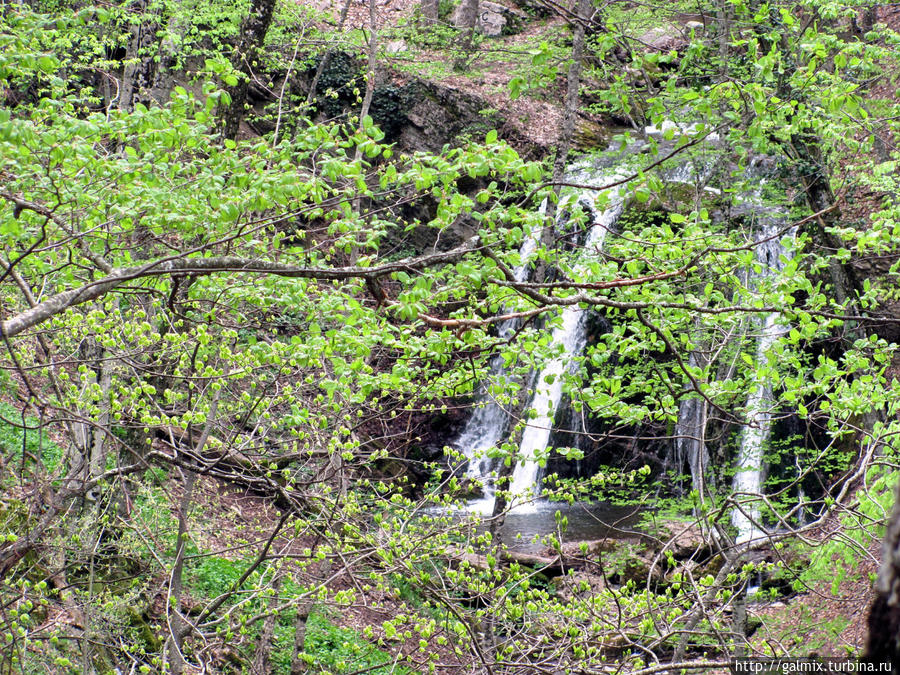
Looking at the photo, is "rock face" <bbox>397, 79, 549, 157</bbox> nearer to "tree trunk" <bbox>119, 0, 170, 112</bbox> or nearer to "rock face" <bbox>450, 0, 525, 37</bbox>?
"rock face" <bbox>450, 0, 525, 37</bbox>

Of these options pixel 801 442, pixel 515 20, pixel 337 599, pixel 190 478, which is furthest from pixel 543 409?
pixel 515 20

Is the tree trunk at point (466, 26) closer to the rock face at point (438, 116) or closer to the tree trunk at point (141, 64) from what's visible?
the rock face at point (438, 116)

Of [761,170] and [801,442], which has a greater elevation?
[761,170]

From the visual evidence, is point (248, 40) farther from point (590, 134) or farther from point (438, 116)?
point (590, 134)

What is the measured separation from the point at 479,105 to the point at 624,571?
1230cm

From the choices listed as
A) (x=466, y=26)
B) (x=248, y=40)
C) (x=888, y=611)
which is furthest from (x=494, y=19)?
(x=888, y=611)

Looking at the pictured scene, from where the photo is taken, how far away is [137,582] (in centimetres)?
718

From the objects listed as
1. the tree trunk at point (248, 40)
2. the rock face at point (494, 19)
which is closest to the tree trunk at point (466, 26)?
the rock face at point (494, 19)

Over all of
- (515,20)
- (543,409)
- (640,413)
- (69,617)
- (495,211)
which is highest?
Result: (515,20)

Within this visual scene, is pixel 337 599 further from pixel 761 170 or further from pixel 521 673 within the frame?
pixel 761 170

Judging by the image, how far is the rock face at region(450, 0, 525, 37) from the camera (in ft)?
74.3

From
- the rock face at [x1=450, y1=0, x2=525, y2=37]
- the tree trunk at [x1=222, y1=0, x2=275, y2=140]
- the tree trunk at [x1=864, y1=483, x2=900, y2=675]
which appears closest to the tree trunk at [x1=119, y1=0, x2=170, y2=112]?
the tree trunk at [x1=222, y1=0, x2=275, y2=140]

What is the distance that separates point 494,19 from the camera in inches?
907

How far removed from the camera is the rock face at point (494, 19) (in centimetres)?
2264
